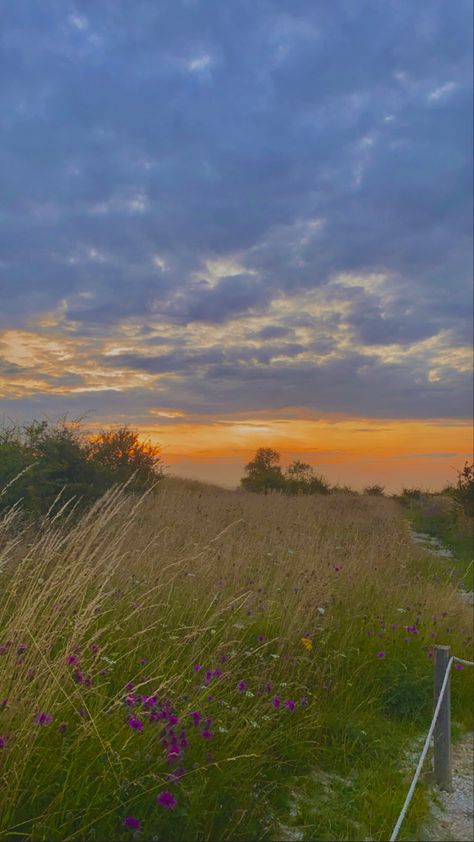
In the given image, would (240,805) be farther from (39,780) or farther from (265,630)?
(265,630)

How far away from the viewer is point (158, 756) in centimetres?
329

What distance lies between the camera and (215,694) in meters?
4.33

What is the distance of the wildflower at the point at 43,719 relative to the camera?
3.03 m

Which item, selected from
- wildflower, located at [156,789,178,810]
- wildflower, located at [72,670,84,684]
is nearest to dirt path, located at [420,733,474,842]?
wildflower, located at [156,789,178,810]

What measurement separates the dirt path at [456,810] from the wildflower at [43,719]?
2.57 meters

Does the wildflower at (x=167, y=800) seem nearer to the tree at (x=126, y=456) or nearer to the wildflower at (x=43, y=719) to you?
the wildflower at (x=43, y=719)

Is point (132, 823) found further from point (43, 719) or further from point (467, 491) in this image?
point (467, 491)

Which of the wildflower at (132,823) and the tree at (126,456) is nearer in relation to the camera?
the wildflower at (132,823)

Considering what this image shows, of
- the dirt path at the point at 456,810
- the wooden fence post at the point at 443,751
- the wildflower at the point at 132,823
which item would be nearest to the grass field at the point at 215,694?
the wildflower at the point at 132,823

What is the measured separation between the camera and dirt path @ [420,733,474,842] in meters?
4.06

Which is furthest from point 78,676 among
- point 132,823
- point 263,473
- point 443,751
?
point 263,473

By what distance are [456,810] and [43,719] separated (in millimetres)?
3083

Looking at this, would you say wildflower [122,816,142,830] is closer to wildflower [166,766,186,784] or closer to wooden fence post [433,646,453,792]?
wildflower [166,766,186,784]

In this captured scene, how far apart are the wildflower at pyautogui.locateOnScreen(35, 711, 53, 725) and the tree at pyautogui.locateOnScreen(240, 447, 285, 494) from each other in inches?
1101
